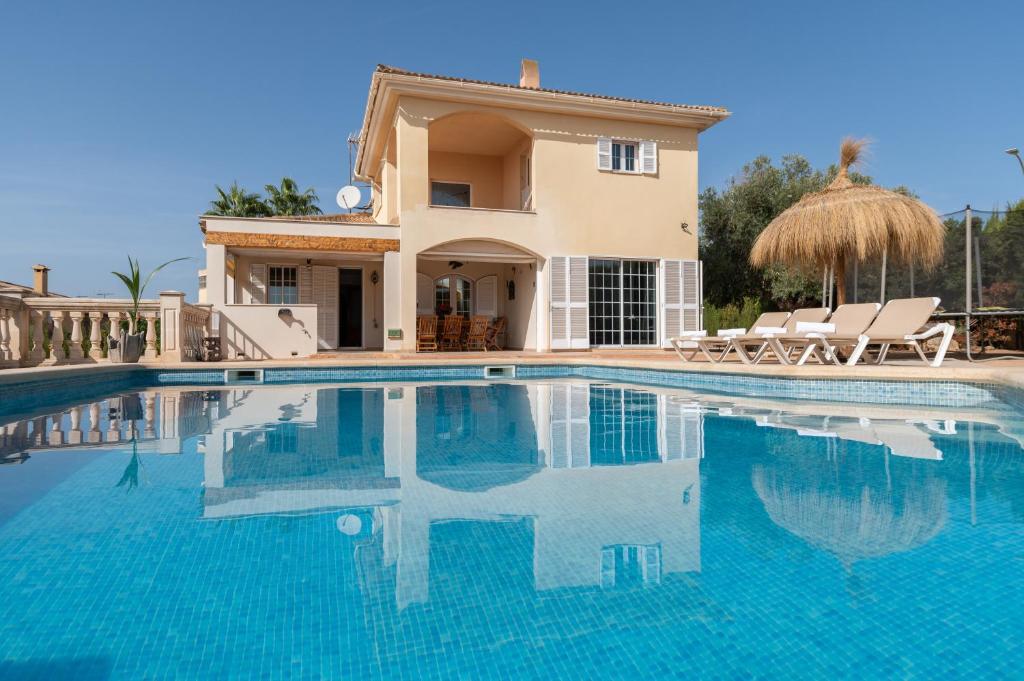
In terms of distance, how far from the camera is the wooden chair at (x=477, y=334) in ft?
48.8

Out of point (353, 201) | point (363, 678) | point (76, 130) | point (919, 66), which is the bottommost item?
point (363, 678)

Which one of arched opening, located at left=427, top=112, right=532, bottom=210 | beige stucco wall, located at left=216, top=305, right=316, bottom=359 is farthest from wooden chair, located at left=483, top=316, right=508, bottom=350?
beige stucco wall, located at left=216, top=305, right=316, bottom=359

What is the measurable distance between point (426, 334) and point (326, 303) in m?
3.19

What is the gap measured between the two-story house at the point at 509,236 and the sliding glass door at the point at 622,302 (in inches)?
1.4

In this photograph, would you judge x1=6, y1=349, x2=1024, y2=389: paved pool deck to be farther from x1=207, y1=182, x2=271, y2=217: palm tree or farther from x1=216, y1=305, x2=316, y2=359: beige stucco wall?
x1=207, y1=182, x2=271, y2=217: palm tree

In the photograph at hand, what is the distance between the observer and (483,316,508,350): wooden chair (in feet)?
50.9

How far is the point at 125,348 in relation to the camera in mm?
10070

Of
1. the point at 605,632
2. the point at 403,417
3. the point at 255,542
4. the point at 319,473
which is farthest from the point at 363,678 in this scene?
the point at 403,417

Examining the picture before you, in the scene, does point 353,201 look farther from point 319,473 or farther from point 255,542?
point 255,542

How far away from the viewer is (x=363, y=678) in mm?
1666

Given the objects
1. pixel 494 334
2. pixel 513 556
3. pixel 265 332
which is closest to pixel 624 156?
pixel 494 334

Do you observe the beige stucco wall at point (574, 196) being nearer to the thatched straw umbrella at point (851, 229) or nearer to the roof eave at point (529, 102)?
the roof eave at point (529, 102)

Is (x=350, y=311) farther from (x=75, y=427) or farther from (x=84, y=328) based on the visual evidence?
(x=75, y=427)

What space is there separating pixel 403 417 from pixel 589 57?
694 inches
